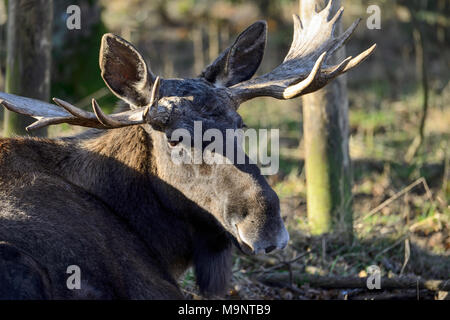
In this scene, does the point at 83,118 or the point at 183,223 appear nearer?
the point at 83,118

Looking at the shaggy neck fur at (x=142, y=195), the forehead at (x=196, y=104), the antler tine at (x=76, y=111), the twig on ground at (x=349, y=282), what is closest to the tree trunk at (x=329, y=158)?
the twig on ground at (x=349, y=282)

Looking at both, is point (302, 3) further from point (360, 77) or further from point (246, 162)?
point (360, 77)

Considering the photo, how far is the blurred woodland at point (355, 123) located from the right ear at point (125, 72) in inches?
71.7

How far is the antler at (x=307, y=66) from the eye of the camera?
4.43 meters

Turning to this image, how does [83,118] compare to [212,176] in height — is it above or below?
above

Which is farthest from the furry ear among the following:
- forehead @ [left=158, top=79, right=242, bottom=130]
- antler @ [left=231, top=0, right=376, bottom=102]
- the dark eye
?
antler @ [left=231, top=0, right=376, bottom=102]

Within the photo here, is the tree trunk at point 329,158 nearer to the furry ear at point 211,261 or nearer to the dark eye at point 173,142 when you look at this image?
the furry ear at point 211,261

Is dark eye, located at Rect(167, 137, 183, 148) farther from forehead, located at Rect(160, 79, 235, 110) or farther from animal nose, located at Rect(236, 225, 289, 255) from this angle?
animal nose, located at Rect(236, 225, 289, 255)

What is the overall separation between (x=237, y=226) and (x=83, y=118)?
→ 117cm

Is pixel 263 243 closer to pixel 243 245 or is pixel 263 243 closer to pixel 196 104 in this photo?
pixel 243 245

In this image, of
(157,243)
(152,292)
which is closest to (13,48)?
(157,243)

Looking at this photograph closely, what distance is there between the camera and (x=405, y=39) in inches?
610

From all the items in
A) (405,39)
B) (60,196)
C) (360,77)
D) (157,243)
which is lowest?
(157,243)
